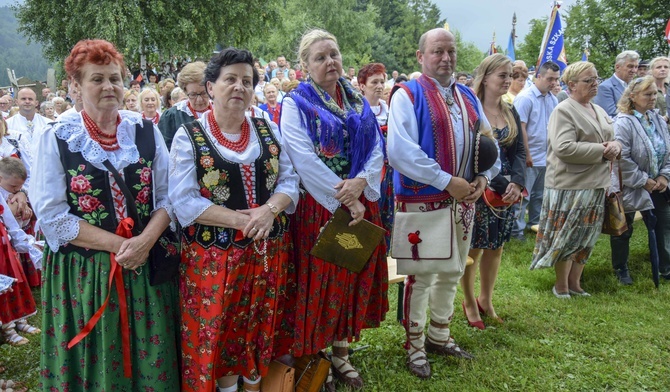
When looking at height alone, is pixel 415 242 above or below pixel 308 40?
below

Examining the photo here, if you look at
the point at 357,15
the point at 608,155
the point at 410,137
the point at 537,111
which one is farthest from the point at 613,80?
the point at 357,15

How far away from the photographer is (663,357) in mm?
3869

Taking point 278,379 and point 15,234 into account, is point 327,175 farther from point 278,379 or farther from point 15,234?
point 15,234

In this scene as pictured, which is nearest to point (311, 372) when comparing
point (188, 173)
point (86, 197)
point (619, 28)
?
point (188, 173)

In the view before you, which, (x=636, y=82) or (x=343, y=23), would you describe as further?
→ (x=343, y=23)

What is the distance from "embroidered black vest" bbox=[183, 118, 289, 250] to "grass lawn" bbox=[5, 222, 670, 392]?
1502mm

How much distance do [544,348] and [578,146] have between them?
1780 millimetres

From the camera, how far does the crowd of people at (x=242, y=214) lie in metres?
2.47

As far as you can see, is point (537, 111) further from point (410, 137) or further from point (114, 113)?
point (114, 113)

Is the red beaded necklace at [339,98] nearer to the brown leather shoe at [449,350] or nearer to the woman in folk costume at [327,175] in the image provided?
the woman in folk costume at [327,175]

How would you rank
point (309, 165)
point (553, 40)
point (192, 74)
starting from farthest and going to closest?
point (553, 40) < point (192, 74) < point (309, 165)

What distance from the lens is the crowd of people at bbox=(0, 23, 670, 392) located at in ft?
8.11

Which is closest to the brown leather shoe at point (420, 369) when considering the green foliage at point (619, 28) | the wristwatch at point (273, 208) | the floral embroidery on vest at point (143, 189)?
the wristwatch at point (273, 208)

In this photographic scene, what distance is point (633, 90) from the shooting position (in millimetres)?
→ 5277
